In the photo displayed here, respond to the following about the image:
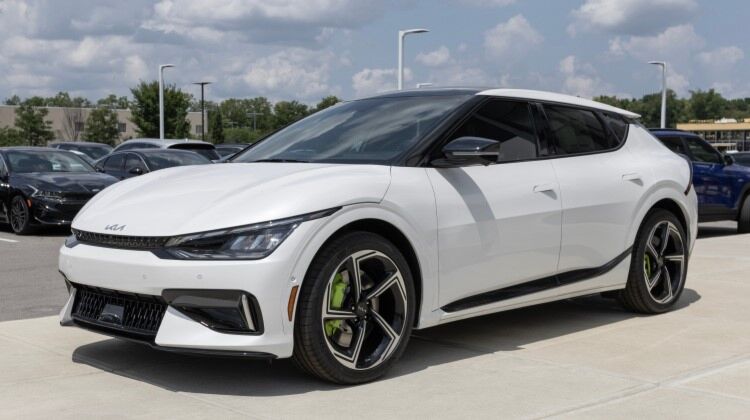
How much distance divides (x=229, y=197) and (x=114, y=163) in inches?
554

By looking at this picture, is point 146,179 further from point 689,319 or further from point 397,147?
point 689,319

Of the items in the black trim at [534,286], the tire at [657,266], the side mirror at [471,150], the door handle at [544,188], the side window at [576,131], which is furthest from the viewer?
the tire at [657,266]

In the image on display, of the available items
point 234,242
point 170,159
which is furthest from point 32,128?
point 234,242

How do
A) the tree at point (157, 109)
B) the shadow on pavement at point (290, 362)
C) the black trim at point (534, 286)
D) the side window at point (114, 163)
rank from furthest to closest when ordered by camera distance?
the tree at point (157, 109)
the side window at point (114, 163)
the black trim at point (534, 286)
the shadow on pavement at point (290, 362)

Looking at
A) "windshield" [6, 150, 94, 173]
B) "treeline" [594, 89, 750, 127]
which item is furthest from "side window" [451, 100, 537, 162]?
"treeline" [594, 89, 750, 127]

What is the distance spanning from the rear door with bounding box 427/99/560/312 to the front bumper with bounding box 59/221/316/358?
1.01 metres

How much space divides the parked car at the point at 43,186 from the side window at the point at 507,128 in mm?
9345

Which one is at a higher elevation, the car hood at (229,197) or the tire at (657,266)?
the car hood at (229,197)

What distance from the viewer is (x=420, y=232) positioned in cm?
508

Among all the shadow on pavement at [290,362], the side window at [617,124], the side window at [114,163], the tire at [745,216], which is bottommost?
the shadow on pavement at [290,362]

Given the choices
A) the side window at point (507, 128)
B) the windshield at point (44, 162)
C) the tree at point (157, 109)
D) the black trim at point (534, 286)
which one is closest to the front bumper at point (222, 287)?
the black trim at point (534, 286)

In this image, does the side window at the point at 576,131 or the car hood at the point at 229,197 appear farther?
the side window at the point at 576,131

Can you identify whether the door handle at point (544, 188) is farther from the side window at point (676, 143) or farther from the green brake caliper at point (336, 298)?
the side window at point (676, 143)

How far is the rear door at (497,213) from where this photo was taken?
528 cm
